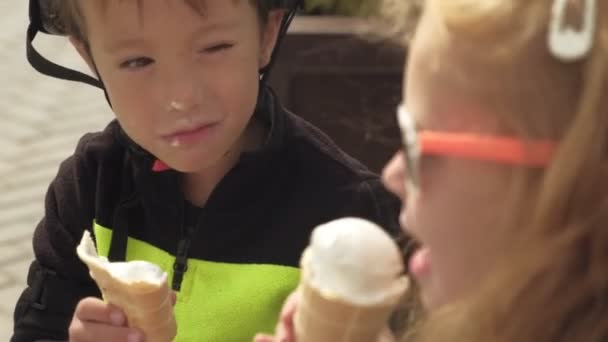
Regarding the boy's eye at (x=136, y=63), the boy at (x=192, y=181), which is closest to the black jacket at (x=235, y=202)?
the boy at (x=192, y=181)

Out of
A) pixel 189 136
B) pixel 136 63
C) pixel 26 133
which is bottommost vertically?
pixel 26 133

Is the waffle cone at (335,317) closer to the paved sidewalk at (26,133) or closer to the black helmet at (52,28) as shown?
the black helmet at (52,28)

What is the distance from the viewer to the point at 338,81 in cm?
253

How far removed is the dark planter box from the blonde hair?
167 cm

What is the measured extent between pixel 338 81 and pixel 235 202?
105 centimetres

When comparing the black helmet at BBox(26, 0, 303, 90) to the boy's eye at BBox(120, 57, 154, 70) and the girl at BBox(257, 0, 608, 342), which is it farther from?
the girl at BBox(257, 0, 608, 342)

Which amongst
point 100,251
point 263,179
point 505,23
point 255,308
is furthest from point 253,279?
point 505,23

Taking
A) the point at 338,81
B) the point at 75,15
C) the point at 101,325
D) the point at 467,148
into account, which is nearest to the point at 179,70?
the point at 75,15

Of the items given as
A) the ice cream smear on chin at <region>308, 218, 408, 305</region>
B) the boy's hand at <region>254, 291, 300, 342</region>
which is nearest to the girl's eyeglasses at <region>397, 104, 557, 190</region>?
the ice cream smear on chin at <region>308, 218, 408, 305</region>

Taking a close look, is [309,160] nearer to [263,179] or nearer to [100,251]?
[263,179]

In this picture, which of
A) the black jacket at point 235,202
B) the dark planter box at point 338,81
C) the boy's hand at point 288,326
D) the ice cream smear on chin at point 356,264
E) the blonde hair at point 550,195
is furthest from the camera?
the dark planter box at point 338,81

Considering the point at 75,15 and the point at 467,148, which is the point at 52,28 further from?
the point at 467,148

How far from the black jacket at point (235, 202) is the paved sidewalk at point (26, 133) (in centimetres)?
115

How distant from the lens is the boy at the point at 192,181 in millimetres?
1326
